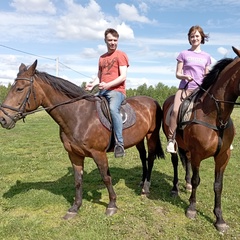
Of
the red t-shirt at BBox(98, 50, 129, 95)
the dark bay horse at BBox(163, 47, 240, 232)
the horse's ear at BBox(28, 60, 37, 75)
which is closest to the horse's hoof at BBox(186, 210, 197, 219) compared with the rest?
the dark bay horse at BBox(163, 47, 240, 232)

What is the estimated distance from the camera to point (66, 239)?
4.18 metres

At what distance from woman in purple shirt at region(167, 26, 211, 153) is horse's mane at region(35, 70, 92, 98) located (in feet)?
5.59

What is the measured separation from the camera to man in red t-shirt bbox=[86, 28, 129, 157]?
483 cm

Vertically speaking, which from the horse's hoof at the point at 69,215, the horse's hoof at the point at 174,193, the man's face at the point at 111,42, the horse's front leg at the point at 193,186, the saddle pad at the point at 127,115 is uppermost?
the man's face at the point at 111,42

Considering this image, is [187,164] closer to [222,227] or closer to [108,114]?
[222,227]

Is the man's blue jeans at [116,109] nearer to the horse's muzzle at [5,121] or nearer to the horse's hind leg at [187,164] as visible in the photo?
the horse's muzzle at [5,121]

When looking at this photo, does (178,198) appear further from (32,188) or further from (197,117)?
(32,188)

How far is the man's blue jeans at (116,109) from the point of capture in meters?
4.82

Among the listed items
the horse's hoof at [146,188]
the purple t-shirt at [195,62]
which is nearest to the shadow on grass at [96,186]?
the horse's hoof at [146,188]

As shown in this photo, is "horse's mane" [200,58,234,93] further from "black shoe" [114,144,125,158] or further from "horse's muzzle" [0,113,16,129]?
"horse's muzzle" [0,113,16,129]

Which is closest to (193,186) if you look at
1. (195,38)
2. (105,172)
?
(105,172)

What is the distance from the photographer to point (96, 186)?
651cm

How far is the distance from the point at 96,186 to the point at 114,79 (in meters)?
2.80

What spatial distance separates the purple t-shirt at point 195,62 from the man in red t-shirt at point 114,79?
104 centimetres
